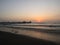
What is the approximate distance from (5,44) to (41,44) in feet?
9.42

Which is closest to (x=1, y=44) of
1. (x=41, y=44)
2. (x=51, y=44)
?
(x=41, y=44)

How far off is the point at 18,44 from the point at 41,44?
1.92m

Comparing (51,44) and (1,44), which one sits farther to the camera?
(51,44)

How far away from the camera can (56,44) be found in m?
11.9

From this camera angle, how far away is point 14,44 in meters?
11.0

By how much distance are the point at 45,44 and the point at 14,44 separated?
8.44 feet

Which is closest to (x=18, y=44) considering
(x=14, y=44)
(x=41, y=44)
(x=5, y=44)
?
(x=14, y=44)

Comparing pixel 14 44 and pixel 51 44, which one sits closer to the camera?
pixel 14 44

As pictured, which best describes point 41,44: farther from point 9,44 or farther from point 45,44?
point 9,44

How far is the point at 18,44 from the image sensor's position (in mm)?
11039

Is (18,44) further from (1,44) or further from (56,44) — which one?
(56,44)

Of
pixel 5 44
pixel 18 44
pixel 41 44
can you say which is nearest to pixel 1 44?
pixel 5 44

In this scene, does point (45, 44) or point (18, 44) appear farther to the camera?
point (45, 44)

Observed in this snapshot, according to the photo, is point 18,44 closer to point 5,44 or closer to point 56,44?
point 5,44
